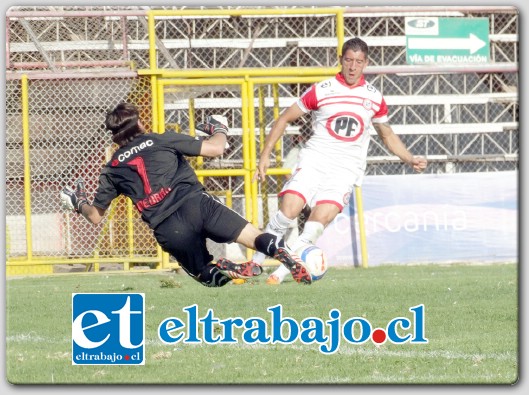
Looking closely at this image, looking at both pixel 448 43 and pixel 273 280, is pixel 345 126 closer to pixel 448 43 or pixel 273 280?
pixel 273 280

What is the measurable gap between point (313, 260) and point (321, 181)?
1288mm

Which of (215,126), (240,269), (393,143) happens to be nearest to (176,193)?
(215,126)

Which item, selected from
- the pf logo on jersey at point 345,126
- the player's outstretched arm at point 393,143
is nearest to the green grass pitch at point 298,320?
the player's outstretched arm at point 393,143

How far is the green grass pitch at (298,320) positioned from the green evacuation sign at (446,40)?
2.97 meters

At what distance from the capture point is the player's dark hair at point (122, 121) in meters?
8.57

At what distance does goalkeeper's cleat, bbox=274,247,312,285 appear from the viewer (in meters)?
8.46

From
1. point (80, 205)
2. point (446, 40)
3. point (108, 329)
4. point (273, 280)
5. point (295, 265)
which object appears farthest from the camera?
point (446, 40)

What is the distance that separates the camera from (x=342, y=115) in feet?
32.0

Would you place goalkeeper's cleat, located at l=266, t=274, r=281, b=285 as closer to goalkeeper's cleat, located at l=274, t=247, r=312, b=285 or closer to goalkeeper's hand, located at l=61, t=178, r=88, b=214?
goalkeeper's cleat, located at l=274, t=247, r=312, b=285

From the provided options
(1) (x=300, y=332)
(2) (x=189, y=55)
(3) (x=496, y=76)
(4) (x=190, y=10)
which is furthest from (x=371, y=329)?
(3) (x=496, y=76)

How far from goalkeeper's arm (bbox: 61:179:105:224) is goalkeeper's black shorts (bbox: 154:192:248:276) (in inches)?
23.6

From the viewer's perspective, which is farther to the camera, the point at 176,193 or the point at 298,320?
the point at 298,320

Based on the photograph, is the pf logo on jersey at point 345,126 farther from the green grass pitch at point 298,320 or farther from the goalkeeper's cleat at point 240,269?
the green grass pitch at point 298,320

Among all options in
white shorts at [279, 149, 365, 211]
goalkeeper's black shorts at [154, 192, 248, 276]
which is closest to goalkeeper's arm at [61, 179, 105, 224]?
goalkeeper's black shorts at [154, 192, 248, 276]
